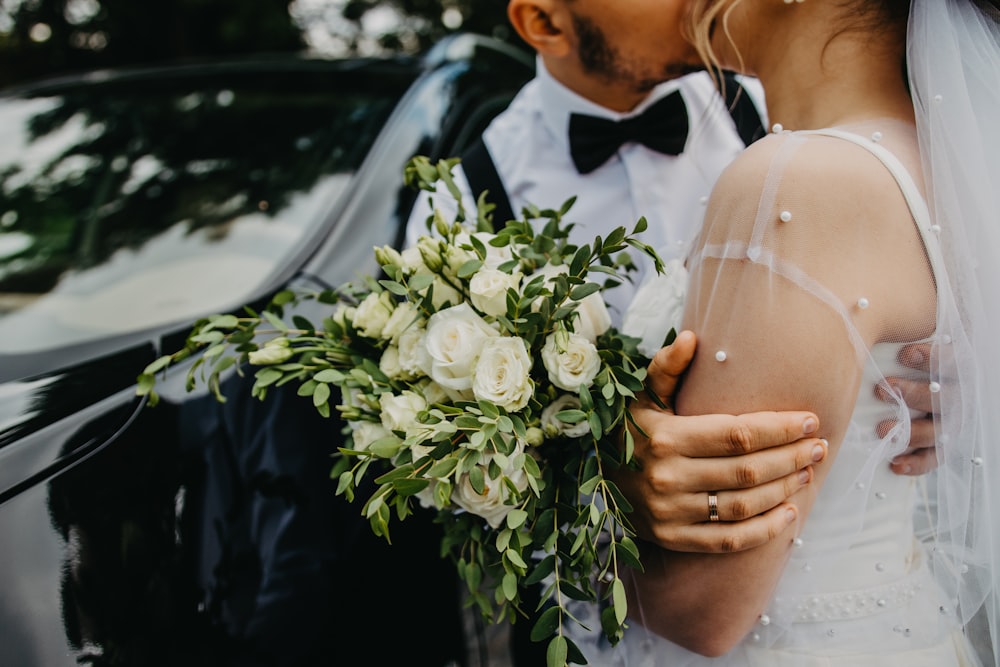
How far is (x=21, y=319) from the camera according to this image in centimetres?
157

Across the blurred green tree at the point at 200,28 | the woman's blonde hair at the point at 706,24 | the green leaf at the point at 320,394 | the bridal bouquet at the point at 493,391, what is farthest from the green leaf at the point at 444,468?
the blurred green tree at the point at 200,28

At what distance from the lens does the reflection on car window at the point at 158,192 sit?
165 cm

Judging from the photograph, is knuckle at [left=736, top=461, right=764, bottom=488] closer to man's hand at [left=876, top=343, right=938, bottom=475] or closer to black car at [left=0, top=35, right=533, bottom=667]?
man's hand at [left=876, top=343, right=938, bottom=475]

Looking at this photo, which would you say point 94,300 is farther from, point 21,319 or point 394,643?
point 394,643

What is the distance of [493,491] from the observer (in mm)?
1109

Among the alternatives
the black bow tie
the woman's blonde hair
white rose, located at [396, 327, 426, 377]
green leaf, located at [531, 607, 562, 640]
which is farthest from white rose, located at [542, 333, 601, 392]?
the black bow tie

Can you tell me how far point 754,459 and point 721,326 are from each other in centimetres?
20

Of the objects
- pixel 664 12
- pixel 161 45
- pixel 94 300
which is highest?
pixel 664 12

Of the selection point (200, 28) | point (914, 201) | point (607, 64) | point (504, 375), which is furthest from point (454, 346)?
point (200, 28)

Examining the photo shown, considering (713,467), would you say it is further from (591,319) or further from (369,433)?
(369,433)

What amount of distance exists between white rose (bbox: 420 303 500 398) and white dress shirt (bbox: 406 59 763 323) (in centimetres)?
66

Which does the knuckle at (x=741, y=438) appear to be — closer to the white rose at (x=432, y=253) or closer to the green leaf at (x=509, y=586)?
the green leaf at (x=509, y=586)

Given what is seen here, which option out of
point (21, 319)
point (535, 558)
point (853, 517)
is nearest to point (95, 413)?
point (21, 319)

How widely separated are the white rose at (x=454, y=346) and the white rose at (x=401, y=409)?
0.15 feet
